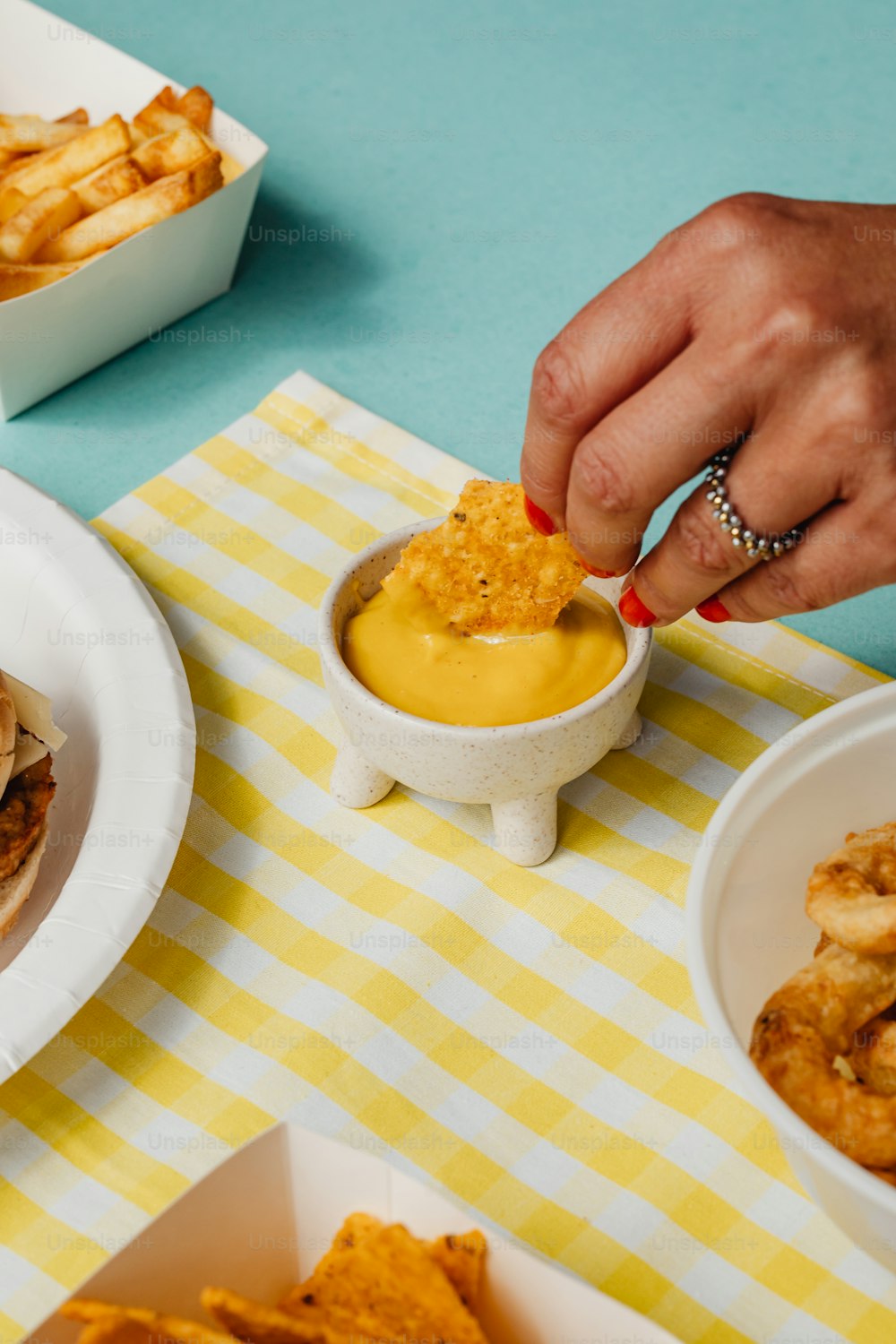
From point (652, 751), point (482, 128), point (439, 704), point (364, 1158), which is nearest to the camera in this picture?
point (364, 1158)

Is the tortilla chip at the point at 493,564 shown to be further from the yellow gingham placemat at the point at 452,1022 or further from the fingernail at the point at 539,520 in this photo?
the yellow gingham placemat at the point at 452,1022

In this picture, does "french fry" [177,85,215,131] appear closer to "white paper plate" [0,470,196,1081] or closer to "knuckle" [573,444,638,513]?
"white paper plate" [0,470,196,1081]

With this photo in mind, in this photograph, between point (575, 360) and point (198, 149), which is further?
point (198, 149)

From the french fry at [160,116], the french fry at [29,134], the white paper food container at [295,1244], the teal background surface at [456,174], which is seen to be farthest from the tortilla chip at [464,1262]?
the french fry at [29,134]

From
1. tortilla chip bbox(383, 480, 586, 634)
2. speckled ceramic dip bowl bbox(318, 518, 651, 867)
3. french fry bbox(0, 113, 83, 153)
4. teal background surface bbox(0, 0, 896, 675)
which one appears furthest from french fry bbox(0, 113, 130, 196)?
tortilla chip bbox(383, 480, 586, 634)

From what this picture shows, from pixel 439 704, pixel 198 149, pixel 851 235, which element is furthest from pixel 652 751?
pixel 198 149

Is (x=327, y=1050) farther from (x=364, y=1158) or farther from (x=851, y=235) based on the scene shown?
(x=851, y=235)
